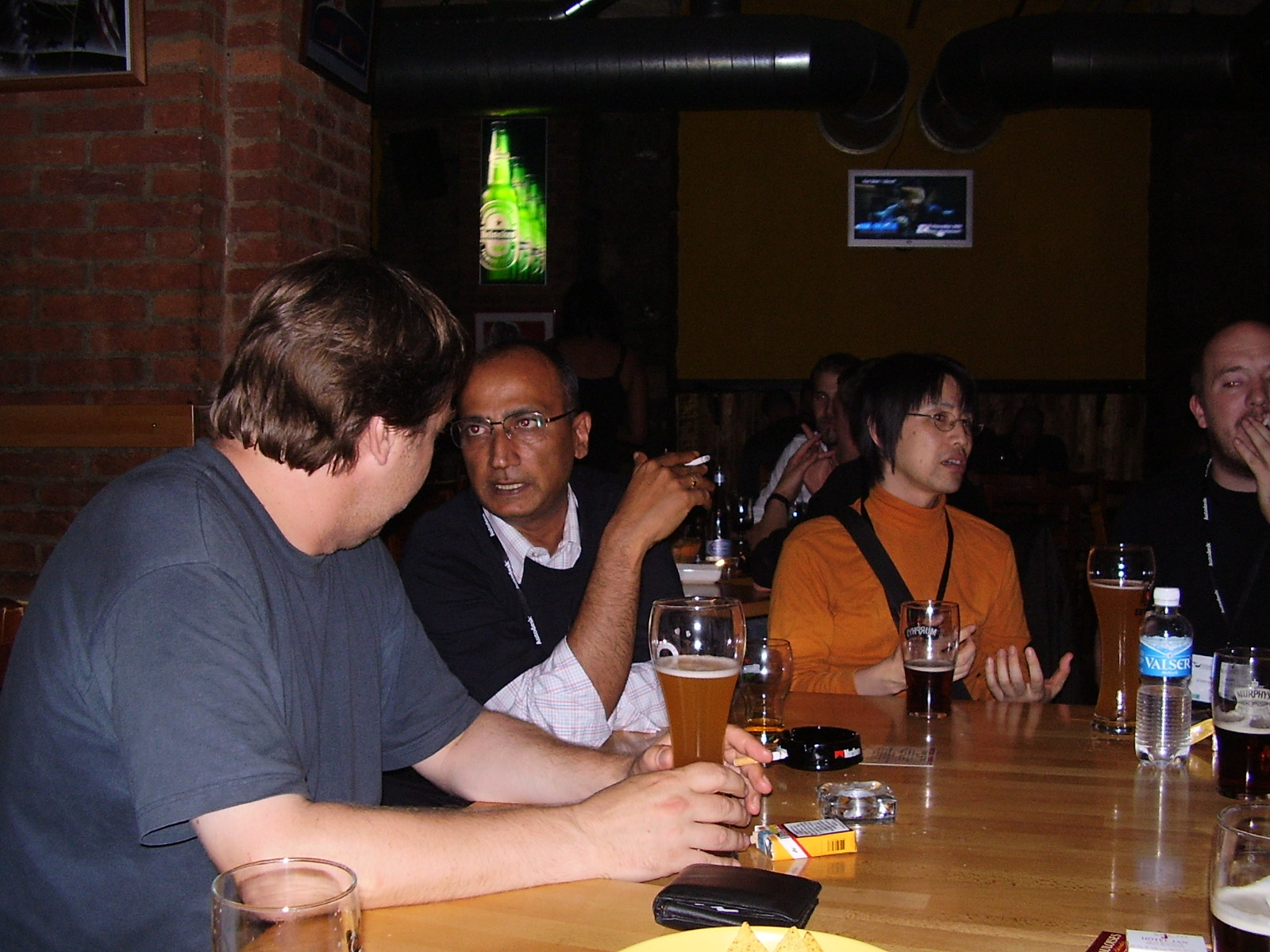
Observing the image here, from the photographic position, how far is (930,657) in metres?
1.87

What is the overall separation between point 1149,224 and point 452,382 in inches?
363

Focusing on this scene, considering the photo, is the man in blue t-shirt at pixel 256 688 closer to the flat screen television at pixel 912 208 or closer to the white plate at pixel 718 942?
the white plate at pixel 718 942

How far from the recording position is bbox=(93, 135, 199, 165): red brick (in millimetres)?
3199

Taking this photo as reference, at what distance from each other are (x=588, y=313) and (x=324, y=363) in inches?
178

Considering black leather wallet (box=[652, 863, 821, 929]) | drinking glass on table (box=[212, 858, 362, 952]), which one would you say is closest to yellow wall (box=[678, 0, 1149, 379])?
black leather wallet (box=[652, 863, 821, 929])

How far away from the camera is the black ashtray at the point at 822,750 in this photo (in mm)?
1551

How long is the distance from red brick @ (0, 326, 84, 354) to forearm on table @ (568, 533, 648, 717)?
6.92ft

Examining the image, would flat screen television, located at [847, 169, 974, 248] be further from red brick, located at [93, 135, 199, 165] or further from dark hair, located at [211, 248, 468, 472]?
dark hair, located at [211, 248, 468, 472]

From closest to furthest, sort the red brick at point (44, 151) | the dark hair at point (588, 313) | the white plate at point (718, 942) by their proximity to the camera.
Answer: the white plate at point (718, 942) → the red brick at point (44, 151) → the dark hair at point (588, 313)

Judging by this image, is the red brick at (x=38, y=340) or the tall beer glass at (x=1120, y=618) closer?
the tall beer glass at (x=1120, y=618)

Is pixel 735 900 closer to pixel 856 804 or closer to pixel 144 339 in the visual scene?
pixel 856 804

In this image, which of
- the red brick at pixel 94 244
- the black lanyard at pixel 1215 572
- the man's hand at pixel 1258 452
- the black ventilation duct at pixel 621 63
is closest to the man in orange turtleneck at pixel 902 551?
the black lanyard at pixel 1215 572

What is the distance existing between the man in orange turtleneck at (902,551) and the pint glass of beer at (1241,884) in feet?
4.75

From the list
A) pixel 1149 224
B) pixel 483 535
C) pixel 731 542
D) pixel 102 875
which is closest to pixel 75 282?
pixel 483 535
